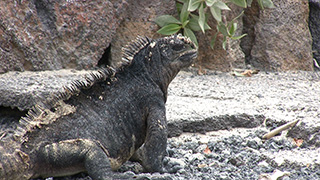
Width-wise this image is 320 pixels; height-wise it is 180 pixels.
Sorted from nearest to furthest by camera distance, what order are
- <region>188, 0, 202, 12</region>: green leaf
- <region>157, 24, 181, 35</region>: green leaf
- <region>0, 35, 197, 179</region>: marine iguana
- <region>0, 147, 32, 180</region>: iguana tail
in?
<region>0, 147, 32, 180</region>: iguana tail → <region>0, 35, 197, 179</region>: marine iguana → <region>188, 0, 202, 12</region>: green leaf → <region>157, 24, 181, 35</region>: green leaf

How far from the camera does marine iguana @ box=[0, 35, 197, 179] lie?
2922 millimetres

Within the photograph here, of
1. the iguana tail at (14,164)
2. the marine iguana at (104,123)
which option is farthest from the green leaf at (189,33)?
the iguana tail at (14,164)

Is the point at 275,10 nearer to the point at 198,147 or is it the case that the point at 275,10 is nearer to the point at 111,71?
the point at 198,147

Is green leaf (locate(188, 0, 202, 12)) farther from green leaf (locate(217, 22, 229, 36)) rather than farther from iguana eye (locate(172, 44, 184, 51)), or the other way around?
iguana eye (locate(172, 44, 184, 51))

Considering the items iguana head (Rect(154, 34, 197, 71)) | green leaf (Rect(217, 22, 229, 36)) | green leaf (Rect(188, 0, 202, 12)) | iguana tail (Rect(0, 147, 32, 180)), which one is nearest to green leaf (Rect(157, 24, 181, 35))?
green leaf (Rect(188, 0, 202, 12))

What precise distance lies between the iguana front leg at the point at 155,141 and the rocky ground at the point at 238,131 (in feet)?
0.29

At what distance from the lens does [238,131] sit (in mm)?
4543

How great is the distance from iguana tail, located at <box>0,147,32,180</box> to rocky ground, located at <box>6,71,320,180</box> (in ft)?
1.61

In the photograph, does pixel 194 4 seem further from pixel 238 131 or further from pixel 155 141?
pixel 155 141

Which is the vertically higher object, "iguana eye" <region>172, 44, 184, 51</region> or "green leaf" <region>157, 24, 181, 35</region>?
"iguana eye" <region>172, 44, 184, 51</region>

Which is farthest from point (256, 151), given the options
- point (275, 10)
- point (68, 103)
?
point (275, 10)

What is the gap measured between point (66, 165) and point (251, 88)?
11.1 feet

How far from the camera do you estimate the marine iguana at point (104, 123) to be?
2.92 m

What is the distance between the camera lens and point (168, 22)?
19.8ft
